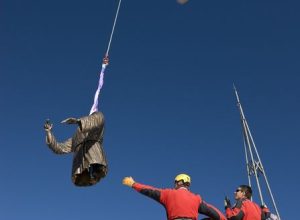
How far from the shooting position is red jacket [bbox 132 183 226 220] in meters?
9.55

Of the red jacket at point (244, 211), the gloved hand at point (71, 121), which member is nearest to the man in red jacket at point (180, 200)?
the red jacket at point (244, 211)

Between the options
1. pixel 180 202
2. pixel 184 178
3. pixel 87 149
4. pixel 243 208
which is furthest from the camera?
pixel 87 149

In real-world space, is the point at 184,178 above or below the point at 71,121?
below

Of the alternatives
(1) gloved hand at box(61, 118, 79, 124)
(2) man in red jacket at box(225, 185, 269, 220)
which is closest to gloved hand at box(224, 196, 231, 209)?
(2) man in red jacket at box(225, 185, 269, 220)

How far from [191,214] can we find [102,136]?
2.97m

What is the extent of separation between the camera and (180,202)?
31.4 ft

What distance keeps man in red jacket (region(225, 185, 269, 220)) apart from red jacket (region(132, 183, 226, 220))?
0.39 m

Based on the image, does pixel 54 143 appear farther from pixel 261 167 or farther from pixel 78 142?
pixel 261 167

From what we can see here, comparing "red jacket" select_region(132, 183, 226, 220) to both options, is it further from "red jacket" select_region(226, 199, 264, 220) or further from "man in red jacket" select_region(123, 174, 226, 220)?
"red jacket" select_region(226, 199, 264, 220)

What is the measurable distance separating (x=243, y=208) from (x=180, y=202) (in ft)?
5.41

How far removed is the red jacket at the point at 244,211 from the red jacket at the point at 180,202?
14.5 inches

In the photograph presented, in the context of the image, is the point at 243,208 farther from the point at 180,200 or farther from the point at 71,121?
the point at 71,121

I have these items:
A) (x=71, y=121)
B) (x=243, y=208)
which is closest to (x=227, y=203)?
(x=243, y=208)

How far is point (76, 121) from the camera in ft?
34.5
